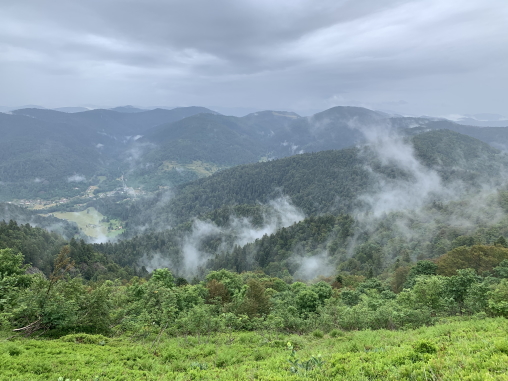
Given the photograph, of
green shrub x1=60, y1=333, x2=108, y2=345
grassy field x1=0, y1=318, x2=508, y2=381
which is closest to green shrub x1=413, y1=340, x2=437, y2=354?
grassy field x1=0, y1=318, x2=508, y2=381

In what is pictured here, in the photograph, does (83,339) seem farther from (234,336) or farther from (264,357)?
(264,357)

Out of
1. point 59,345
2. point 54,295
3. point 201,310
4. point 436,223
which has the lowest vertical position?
point 436,223

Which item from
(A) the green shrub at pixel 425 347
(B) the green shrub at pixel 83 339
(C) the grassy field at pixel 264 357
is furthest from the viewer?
(B) the green shrub at pixel 83 339

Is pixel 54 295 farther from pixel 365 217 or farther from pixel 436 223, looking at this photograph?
pixel 365 217

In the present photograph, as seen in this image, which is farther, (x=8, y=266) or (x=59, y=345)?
(x=8, y=266)

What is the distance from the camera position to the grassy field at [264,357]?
12.7 meters

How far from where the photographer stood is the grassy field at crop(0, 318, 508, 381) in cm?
1271

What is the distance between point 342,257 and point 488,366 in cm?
14651

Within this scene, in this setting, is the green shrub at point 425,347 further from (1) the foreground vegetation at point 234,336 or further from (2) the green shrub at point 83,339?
(2) the green shrub at point 83,339

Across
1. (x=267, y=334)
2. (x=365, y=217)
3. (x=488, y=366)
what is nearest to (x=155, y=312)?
(x=267, y=334)

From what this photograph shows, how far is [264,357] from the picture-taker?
21031 mm

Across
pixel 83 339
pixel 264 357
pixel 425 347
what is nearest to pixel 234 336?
pixel 264 357

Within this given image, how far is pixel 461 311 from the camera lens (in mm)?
33031

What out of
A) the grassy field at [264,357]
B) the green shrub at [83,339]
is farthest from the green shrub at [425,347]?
the green shrub at [83,339]
